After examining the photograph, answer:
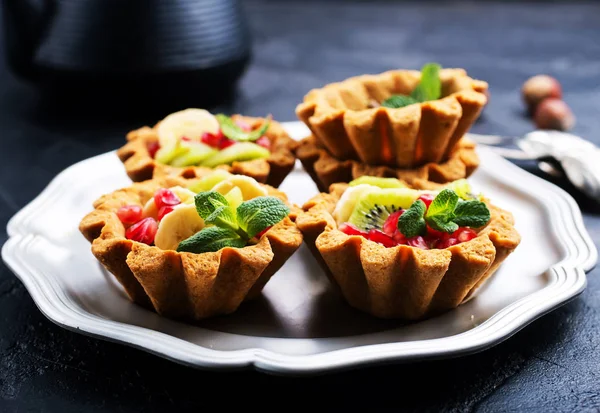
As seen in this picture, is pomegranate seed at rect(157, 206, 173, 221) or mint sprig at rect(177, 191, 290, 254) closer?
mint sprig at rect(177, 191, 290, 254)

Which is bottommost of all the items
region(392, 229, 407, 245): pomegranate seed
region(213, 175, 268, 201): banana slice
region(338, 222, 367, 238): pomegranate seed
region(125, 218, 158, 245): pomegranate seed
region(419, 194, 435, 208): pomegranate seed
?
region(338, 222, 367, 238): pomegranate seed

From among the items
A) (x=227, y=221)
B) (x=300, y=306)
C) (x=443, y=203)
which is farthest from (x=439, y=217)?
(x=227, y=221)

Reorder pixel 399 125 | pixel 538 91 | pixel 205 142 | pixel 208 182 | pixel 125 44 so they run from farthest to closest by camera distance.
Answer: pixel 538 91, pixel 125 44, pixel 205 142, pixel 399 125, pixel 208 182

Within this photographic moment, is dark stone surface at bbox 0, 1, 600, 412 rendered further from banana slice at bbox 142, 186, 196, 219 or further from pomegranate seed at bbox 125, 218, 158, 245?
banana slice at bbox 142, 186, 196, 219

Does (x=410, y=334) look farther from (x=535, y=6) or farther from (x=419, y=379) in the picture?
(x=535, y=6)

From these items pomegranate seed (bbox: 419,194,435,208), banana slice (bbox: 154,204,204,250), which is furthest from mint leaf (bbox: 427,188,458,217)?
banana slice (bbox: 154,204,204,250)

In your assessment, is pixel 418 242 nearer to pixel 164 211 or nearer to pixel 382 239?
pixel 382 239
